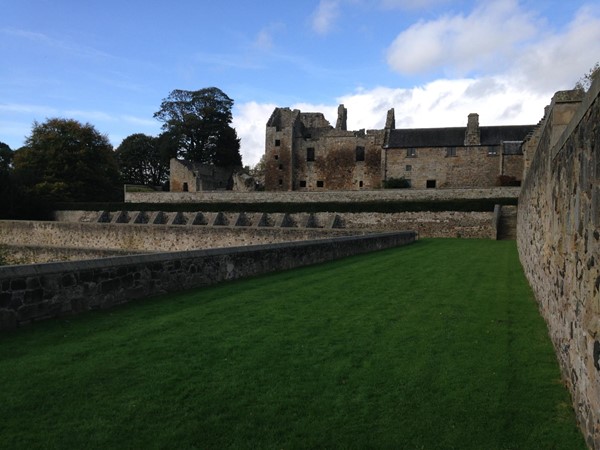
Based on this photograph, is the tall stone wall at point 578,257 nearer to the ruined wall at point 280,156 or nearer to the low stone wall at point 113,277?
the low stone wall at point 113,277

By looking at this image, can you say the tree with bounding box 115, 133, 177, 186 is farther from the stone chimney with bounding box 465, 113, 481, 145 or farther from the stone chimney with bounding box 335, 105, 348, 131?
the stone chimney with bounding box 465, 113, 481, 145

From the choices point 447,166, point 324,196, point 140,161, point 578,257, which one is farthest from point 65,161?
point 578,257

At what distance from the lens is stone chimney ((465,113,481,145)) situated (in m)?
44.3

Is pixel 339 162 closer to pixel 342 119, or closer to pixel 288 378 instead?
pixel 342 119

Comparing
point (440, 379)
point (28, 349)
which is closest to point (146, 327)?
point (28, 349)

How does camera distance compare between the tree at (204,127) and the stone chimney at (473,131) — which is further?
the tree at (204,127)

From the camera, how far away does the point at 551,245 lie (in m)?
5.54

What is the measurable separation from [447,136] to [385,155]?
643 centimetres

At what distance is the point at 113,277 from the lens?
7.41 meters

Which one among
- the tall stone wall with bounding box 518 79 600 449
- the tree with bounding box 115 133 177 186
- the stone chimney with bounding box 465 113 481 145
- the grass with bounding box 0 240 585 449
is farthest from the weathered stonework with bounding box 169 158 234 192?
the tall stone wall with bounding box 518 79 600 449

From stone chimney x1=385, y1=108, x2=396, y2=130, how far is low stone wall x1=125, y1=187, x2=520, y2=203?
42.2 ft

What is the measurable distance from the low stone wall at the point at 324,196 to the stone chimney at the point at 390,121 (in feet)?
42.2

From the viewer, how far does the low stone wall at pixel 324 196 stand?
115ft

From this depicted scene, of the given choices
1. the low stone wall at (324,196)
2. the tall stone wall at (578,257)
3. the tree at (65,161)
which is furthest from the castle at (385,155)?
the tall stone wall at (578,257)
